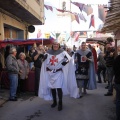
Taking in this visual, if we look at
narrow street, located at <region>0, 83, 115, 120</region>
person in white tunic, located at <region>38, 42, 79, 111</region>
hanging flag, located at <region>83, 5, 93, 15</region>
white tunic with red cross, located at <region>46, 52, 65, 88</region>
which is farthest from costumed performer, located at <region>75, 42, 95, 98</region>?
hanging flag, located at <region>83, 5, 93, 15</region>

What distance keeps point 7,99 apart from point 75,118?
2.97 metres

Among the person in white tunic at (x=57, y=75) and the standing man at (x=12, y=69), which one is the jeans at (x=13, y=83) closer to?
the standing man at (x=12, y=69)

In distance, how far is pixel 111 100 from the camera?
829 centimetres

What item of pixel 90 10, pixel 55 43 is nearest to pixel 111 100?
pixel 55 43

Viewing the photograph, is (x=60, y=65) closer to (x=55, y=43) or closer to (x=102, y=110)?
(x=55, y=43)

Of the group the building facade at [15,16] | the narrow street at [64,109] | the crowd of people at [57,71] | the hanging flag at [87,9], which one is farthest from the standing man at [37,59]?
the hanging flag at [87,9]

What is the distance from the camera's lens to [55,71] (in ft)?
23.4

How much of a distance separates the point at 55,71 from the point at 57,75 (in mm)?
118

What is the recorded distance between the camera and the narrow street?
637cm

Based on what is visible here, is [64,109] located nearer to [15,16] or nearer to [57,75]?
[57,75]

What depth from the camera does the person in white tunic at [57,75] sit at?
7.11 meters

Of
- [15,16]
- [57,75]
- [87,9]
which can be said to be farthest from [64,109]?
[87,9]

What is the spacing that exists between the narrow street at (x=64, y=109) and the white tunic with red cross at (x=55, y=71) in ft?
2.24

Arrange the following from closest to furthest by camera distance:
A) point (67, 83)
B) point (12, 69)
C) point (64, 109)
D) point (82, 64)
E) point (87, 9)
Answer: point (64, 109) < point (67, 83) < point (12, 69) < point (82, 64) < point (87, 9)
